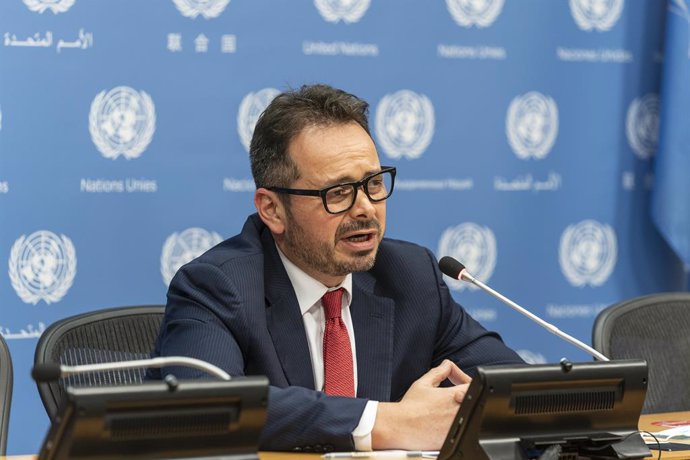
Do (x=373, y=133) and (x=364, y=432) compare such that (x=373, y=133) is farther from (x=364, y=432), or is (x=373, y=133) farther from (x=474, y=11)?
(x=364, y=432)

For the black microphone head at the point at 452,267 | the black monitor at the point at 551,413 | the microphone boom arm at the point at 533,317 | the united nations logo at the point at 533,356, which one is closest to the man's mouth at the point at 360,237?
the black microphone head at the point at 452,267

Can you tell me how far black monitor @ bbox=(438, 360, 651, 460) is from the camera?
2.01 metres

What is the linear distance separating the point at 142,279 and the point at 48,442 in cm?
235

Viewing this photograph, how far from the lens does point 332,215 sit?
2.82 metres

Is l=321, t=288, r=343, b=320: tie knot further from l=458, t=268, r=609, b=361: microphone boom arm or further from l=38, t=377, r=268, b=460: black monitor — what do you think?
l=38, t=377, r=268, b=460: black monitor

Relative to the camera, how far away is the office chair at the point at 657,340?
338 cm

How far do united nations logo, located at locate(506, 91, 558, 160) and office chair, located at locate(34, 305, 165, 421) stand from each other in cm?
211

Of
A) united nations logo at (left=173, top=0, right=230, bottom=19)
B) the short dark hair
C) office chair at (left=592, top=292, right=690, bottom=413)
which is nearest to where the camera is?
the short dark hair

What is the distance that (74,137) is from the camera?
3.92 meters

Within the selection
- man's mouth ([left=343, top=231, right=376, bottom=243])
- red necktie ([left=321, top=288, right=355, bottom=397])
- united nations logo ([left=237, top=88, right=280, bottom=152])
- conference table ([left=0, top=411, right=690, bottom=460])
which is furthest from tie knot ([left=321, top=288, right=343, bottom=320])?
united nations logo ([left=237, top=88, right=280, bottom=152])

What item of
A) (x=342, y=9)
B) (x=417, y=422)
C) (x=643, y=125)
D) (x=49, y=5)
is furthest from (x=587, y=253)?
(x=417, y=422)

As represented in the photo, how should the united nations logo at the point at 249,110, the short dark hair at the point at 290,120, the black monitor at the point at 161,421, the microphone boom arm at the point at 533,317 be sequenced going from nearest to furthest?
the black monitor at the point at 161,421 < the microphone boom arm at the point at 533,317 < the short dark hair at the point at 290,120 < the united nations logo at the point at 249,110

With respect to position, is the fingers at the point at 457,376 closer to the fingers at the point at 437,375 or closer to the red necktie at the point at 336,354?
the fingers at the point at 437,375

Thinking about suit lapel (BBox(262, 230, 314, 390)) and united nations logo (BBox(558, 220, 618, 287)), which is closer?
suit lapel (BBox(262, 230, 314, 390))
